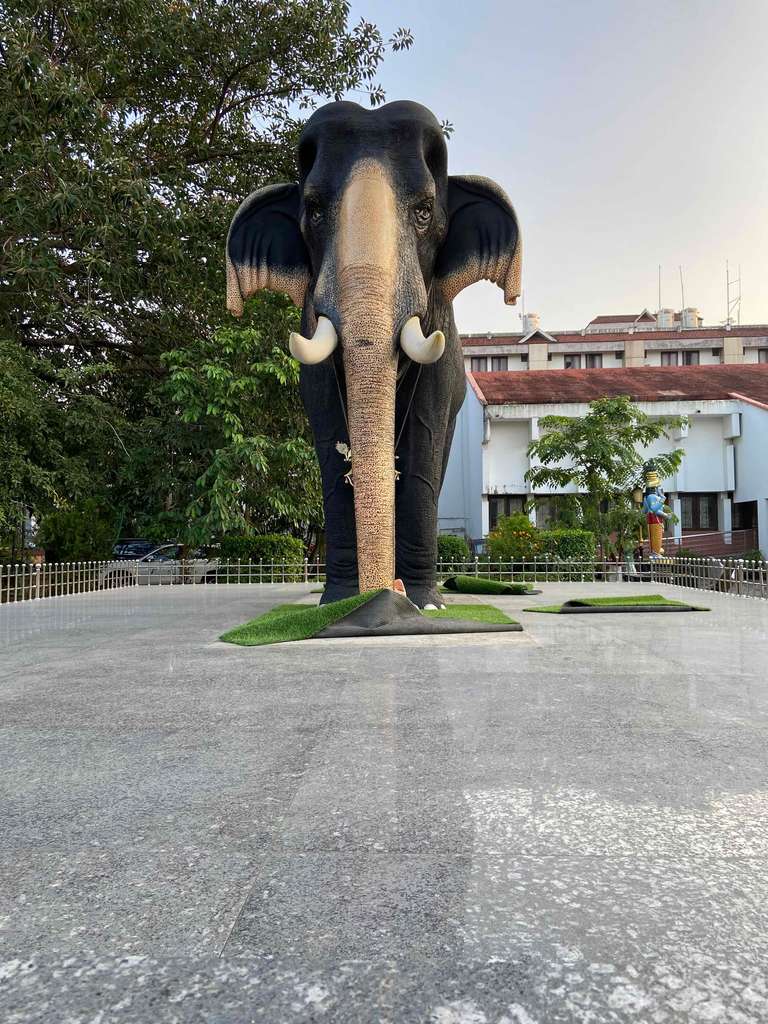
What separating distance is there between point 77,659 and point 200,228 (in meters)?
9.94

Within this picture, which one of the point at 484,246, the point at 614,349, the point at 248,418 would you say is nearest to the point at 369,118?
the point at 484,246

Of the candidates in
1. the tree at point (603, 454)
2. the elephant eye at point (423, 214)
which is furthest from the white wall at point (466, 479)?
the elephant eye at point (423, 214)

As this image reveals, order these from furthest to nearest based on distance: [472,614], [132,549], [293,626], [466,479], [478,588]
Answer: [466,479], [132,549], [478,588], [472,614], [293,626]

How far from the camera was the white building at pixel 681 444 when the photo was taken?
26.7 metres

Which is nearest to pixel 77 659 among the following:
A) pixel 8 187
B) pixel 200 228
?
pixel 8 187

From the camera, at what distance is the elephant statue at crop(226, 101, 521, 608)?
6.02 metres

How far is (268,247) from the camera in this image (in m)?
7.23

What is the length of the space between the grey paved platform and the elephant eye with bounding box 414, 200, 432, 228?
397 centimetres

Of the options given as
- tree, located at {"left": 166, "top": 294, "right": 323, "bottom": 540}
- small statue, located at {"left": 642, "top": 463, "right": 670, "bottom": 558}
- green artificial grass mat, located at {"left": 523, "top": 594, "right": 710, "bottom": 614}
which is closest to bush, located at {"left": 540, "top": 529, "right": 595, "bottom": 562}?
small statue, located at {"left": 642, "top": 463, "right": 670, "bottom": 558}

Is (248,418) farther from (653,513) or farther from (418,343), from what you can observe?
(418,343)

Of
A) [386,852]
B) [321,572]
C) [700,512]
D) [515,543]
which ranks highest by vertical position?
[700,512]

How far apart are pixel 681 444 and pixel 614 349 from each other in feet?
57.8

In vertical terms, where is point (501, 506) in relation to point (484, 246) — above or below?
below

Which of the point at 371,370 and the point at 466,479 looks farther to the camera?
the point at 466,479
